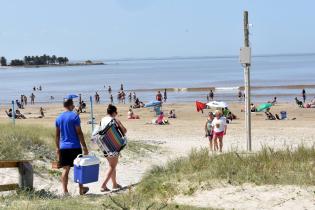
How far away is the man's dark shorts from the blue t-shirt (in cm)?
7

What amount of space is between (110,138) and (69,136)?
0.84 meters

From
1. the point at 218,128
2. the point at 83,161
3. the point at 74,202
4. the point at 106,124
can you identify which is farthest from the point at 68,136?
the point at 218,128

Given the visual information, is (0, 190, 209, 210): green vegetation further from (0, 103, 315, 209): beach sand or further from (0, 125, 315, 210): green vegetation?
(0, 103, 315, 209): beach sand

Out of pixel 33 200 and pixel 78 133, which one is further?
pixel 78 133

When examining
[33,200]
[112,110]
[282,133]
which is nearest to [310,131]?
[282,133]

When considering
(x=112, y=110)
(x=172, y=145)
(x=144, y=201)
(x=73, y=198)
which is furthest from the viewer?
(x=172, y=145)

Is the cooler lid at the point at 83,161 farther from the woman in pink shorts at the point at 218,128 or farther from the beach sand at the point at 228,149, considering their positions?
the woman in pink shorts at the point at 218,128

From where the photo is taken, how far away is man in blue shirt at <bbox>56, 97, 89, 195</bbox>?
8.59m

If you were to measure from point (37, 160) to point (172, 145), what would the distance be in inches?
229

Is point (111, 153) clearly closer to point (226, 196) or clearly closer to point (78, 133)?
point (78, 133)

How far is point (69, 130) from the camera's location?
8.59 m

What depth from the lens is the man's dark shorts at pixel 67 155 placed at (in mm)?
8719

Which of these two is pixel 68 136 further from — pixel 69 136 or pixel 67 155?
pixel 67 155

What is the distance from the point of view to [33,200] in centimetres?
790
